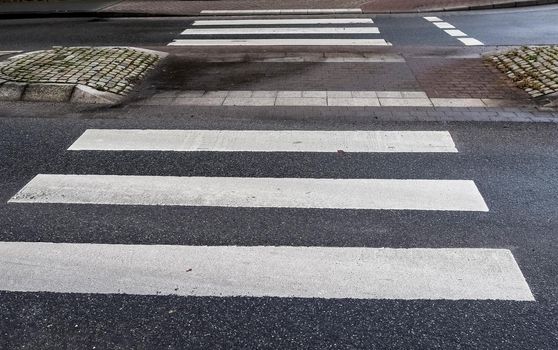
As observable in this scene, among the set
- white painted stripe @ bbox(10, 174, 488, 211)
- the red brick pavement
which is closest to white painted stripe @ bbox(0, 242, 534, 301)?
white painted stripe @ bbox(10, 174, 488, 211)

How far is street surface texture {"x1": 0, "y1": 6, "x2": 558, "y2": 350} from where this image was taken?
3484 millimetres

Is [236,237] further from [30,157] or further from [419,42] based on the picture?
[419,42]

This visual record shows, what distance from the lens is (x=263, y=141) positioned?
6.33 meters

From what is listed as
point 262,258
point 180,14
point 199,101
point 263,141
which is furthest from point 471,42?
point 262,258

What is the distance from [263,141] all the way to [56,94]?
3.43m

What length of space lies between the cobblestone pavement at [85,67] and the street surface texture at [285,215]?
20.7 inches

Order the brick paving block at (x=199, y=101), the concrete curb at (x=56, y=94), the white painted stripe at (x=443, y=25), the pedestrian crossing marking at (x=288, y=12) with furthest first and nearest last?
1. the pedestrian crossing marking at (x=288, y=12)
2. the white painted stripe at (x=443, y=25)
3. the concrete curb at (x=56, y=94)
4. the brick paving block at (x=199, y=101)

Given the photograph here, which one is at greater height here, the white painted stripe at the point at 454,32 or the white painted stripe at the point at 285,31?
the white painted stripe at the point at 454,32

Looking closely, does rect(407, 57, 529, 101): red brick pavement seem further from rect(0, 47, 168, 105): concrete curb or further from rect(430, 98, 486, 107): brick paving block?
rect(0, 47, 168, 105): concrete curb

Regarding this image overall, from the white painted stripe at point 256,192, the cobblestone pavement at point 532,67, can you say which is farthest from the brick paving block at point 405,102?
the white painted stripe at point 256,192

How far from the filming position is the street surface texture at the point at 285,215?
3.48 meters

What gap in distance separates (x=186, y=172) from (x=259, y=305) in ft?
7.43

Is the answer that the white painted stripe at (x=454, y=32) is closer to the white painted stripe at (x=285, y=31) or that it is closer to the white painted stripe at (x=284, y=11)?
the white painted stripe at (x=285, y=31)

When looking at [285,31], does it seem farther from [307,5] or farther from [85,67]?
[85,67]
